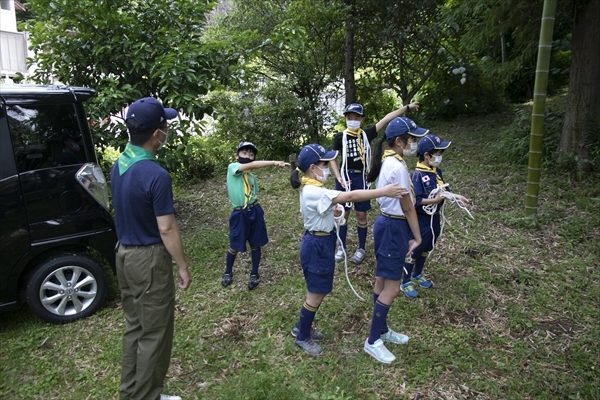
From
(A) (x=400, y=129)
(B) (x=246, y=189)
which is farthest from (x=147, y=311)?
(A) (x=400, y=129)

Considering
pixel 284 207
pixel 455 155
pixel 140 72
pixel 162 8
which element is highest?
pixel 162 8

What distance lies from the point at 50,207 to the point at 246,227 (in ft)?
5.85

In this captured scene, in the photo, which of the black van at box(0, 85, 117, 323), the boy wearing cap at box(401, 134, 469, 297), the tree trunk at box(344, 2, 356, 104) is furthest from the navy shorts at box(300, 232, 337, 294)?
the tree trunk at box(344, 2, 356, 104)

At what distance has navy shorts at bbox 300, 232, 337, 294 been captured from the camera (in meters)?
3.32

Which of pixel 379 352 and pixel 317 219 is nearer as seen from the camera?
pixel 317 219

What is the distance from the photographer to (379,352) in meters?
3.51

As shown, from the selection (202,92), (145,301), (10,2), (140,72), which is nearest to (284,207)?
(202,92)

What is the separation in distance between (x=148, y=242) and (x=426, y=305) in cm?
277

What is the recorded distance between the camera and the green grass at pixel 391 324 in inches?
129

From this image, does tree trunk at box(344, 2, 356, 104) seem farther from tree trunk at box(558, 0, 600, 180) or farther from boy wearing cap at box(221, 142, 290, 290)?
boy wearing cap at box(221, 142, 290, 290)

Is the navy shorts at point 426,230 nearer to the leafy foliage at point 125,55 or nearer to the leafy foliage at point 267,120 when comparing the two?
the leafy foliage at point 125,55

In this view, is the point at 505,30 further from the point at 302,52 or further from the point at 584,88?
the point at 302,52

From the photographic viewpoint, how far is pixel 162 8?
5.89 m

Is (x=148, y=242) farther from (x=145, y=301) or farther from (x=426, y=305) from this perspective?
(x=426, y=305)
